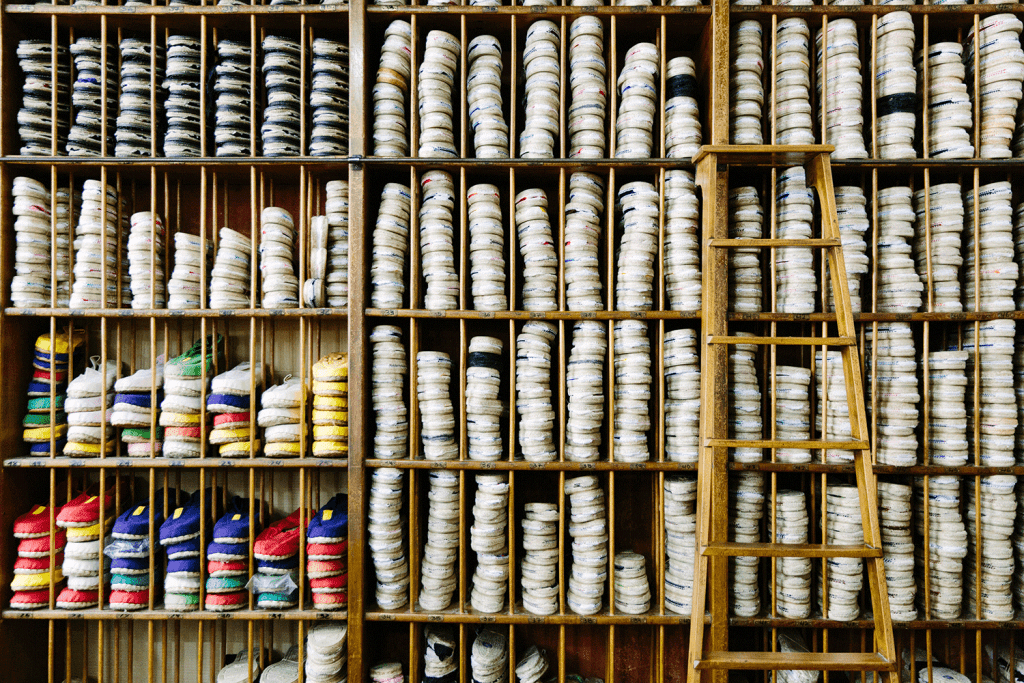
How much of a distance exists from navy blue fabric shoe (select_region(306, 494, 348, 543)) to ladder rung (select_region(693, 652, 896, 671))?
1.38 m

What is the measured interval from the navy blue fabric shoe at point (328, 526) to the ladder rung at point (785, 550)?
4.55ft

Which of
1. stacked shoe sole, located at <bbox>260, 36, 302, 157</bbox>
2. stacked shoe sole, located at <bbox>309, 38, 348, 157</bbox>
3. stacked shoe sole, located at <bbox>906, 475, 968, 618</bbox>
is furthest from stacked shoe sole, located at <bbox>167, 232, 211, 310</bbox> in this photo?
stacked shoe sole, located at <bbox>906, 475, 968, 618</bbox>

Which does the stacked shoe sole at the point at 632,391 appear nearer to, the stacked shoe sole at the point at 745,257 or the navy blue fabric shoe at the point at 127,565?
the stacked shoe sole at the point at 745,257

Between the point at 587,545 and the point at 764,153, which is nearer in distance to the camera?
the point at 764,153

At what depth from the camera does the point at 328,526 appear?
200cm

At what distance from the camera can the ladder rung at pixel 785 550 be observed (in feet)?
5.25

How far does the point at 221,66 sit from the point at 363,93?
0.63 meters

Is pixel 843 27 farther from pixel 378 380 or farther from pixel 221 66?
pixel 221 66

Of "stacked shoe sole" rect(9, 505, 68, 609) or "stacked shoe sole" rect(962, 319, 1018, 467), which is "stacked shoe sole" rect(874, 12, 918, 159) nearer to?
"stacked shoe sole" rect(962, 319, 1018, 467)

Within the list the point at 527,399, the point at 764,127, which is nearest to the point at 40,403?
the point at 527,399

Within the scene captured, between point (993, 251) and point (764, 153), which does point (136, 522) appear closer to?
point (764, 153)

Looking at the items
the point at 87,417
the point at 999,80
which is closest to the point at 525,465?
the point at 87,417

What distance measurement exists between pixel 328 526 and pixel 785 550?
169 centimetres

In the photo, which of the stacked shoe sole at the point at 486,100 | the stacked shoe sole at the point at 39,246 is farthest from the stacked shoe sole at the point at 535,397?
the stacked shoe sole at the point at 39,246
